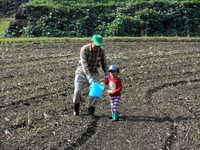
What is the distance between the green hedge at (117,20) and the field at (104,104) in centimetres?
548

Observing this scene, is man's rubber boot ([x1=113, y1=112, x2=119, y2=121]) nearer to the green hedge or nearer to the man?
the man

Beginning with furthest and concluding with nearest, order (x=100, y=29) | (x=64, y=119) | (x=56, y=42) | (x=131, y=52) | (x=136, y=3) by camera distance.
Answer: (x=136, y=3) → (x=100, y=29) → (x=56, y=42) → (x=131, y=52) → (x=64, y=119)

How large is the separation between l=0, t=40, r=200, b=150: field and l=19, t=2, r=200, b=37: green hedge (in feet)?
18.0

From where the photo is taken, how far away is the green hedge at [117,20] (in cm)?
2445

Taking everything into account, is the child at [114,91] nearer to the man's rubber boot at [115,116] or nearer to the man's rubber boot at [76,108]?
the man's rubber boot at [115,116]

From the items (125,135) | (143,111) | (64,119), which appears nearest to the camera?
(125,135)

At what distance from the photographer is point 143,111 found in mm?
10953

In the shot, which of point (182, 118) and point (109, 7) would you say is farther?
point (109, 7)

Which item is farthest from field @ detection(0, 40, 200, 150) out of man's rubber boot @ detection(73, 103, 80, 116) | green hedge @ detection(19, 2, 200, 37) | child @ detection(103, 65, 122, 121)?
green hedge @ detection(19, 2, 200, 37)

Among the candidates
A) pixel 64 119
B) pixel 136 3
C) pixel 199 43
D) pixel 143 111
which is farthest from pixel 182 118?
pixel 136 3

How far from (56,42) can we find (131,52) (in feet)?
13.4

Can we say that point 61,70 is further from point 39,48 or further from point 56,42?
point 56,42

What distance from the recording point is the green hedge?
24453mm

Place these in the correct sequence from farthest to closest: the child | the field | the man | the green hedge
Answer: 1. the green hedge
2. the man
3. the child
4. the field
